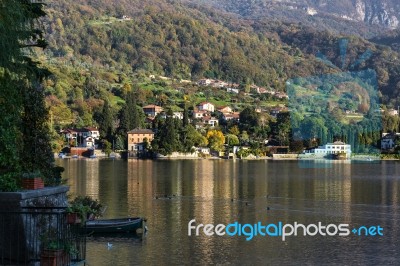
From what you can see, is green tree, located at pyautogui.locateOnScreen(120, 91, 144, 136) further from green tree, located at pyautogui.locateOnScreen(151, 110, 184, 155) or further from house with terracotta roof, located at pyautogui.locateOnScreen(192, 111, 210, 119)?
house with terracotta roof, located at pyautogui.locateOnScreen(192, 111, 210, 119)

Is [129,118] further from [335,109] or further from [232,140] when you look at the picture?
[335,109]

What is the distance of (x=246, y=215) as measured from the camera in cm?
4197

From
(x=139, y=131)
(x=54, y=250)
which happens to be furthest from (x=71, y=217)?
(x=139, y=131)

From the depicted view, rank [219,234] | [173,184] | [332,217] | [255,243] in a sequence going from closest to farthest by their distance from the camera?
[255,243] → [219,234] → [332,217] → [173,184]

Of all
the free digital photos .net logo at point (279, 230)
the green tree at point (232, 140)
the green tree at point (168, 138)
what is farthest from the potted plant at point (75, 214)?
the green tree at point (232, 140)

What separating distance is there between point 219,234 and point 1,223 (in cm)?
2010

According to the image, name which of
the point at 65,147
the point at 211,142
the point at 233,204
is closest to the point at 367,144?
the point at 211,142

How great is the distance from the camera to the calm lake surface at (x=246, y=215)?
1088 inches

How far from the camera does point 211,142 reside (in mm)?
161500

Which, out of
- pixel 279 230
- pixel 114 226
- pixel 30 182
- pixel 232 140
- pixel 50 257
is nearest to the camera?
pixel 50 257

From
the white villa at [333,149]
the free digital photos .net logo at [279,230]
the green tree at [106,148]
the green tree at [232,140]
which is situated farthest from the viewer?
the green tree at [232,140]

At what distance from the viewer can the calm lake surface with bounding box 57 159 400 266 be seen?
27.6 m

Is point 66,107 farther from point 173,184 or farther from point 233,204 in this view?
point 233,204

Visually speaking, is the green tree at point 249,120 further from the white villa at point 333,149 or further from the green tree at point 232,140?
the white villa at point 333,149
